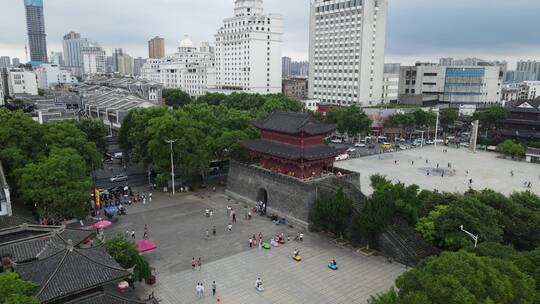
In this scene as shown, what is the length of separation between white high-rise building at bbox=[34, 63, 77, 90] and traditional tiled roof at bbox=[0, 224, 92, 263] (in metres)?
165

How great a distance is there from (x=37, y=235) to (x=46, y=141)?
67.5ft

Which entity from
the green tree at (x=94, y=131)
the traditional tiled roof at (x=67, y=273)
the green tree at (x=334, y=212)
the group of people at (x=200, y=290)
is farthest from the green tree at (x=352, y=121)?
the traditional tiled roof at (x=67, y=273)

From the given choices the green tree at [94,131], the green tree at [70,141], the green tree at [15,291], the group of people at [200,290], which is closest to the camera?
the green tree at [15,291]

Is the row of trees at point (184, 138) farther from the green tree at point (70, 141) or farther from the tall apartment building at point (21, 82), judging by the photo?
the tall apartment building at point (21, 82)

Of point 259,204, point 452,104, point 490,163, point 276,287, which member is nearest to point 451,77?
point 452,104

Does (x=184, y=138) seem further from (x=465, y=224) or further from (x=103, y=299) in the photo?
(x=465, y=224)

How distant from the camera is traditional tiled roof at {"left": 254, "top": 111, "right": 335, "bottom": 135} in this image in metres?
41.0

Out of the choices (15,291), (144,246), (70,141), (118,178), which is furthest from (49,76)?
(15,291)

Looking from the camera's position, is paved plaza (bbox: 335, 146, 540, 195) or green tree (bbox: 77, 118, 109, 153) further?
green tree (bbox: 77, 118, 109, 153)

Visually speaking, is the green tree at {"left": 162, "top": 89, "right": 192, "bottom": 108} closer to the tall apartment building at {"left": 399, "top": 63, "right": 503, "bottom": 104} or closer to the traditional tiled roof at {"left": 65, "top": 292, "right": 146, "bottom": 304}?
the tall apartment building at {"left": 399, "top": 63, "right": 503, "bottom": 104}

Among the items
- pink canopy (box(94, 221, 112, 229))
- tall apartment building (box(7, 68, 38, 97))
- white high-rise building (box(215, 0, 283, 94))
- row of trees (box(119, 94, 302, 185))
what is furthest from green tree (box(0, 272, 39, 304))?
tall apartment building (box(7, 68, 38, 97))

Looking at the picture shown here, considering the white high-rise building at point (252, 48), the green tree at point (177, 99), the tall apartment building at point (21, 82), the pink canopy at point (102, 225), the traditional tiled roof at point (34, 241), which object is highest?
the white high-rise building at point (252, 48)

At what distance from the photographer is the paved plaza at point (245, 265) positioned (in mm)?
26531

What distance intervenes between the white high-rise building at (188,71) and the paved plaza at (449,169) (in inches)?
3161
